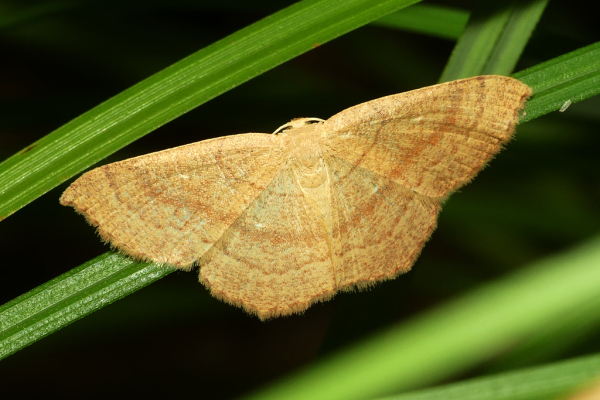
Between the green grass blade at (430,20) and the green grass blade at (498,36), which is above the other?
the green grass blade at (430,20)

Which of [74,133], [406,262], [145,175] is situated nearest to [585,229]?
[406,262]

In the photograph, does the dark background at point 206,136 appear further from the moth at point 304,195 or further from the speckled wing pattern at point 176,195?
the speckled wing pattern at point 176,195

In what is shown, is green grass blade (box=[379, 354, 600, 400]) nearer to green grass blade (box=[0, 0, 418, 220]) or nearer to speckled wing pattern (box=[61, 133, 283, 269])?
speckled wing pattern (box=[61, 133, 283, 269])

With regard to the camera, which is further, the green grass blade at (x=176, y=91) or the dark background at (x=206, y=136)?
the dark background at (x=206, y=136)

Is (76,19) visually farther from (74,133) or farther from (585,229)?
(585,229)

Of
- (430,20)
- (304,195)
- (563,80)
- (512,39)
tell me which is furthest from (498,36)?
(304,195)

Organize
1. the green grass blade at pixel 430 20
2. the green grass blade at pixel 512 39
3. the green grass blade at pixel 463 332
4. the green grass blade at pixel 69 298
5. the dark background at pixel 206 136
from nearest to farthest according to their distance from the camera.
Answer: the green grass blade at pixel 463 332, the green grass blade at pixel 69 298, the green grass blade at pixel 512 39, the green grass blade at pixel 430 20, the dark background at pixel 206 136

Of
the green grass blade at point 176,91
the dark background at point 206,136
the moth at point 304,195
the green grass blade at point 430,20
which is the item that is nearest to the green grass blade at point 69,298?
the moth at point 304,195
